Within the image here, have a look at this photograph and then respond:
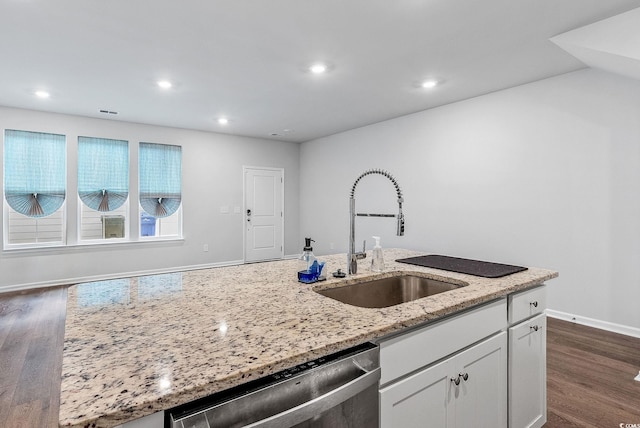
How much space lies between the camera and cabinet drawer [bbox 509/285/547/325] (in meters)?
1.56

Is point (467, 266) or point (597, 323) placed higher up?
point (467, 266)

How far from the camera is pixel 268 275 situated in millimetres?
1730

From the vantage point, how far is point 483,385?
1410 millimetres

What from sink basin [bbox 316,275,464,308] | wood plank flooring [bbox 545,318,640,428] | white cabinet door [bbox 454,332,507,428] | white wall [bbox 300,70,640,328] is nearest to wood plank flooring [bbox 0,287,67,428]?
sink basin [bbox 316,275,464,308]

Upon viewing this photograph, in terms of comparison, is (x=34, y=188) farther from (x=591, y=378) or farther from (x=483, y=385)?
(x=591, y=378)

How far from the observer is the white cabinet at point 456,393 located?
110 centimetres

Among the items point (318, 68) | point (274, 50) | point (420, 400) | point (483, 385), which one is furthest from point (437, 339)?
point (318, 68)

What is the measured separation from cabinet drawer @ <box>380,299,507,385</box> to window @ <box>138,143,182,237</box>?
5656 millimetres

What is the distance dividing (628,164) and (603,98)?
70cm

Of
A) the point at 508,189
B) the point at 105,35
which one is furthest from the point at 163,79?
the point at 508,189

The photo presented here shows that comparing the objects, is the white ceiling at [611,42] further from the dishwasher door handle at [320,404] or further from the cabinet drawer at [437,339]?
the dishwasher door handle at [320,404]

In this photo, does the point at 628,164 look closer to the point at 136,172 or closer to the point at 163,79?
the point at 163,79

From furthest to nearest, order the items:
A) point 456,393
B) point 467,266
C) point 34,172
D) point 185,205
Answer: point 185,205 < point 34,172 < point 467,266 < point 456,393

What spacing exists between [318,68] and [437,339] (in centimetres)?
297
